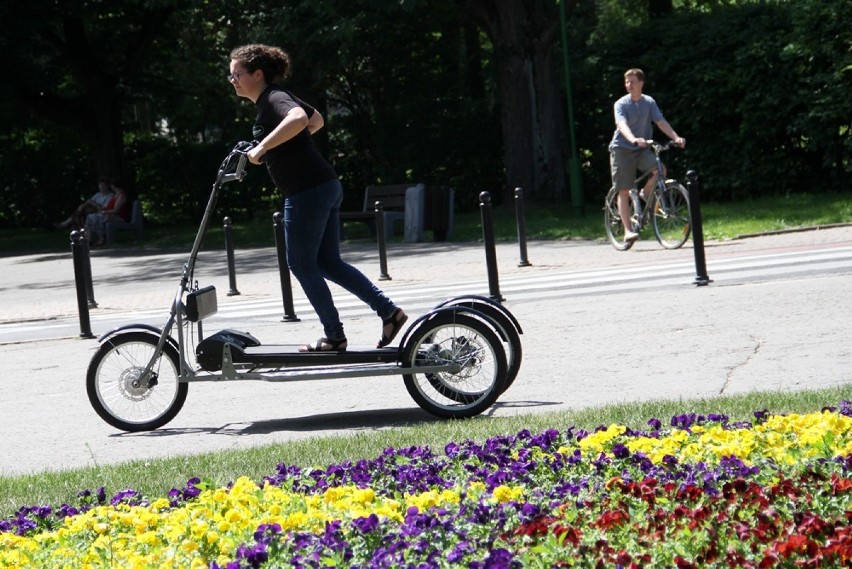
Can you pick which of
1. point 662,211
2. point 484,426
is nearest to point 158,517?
point 484,426

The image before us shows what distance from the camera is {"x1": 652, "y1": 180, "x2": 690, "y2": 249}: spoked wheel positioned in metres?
15.6

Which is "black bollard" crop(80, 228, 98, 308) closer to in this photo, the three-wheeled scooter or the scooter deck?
the three-wheeled scooter

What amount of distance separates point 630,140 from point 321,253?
8209mm

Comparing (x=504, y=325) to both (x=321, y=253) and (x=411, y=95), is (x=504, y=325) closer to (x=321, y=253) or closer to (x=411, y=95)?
(x=321, y=253)

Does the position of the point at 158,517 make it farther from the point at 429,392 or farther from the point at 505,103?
the point at 505,103

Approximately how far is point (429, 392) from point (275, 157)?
5.18 ft

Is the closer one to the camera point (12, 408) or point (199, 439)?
point (199, 439)

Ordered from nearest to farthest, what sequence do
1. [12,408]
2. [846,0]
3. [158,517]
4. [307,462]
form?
[158,517] → [307,462] → [12,408] → [846,0]

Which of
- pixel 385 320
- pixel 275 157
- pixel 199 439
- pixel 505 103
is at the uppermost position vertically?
pixel 505 103

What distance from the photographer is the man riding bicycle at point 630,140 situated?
50.8 feet

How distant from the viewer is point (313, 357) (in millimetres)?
7602

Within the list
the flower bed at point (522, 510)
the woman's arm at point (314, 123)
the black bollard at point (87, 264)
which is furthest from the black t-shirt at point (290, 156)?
the black bollard at point (87, 264)

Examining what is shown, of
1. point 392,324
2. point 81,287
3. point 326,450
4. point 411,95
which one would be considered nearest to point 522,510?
A: point 326,450

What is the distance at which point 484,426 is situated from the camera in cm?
686
